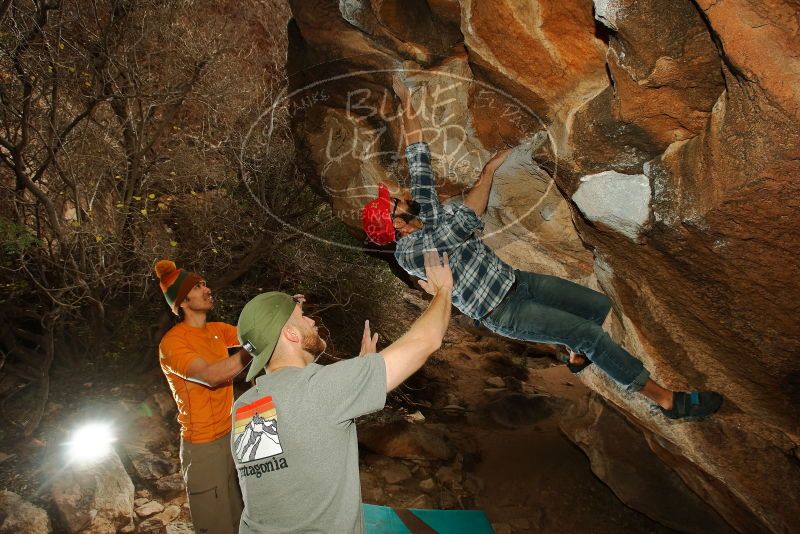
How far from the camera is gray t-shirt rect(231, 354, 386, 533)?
5.85ft

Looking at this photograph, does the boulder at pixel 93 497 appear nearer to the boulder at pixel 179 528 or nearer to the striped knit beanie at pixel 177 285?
the boulder at pixel 179 528

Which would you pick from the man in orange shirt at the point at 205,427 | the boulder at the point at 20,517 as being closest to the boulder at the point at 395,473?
the man in orange shirt at the point at 205,427

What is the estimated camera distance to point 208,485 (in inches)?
129

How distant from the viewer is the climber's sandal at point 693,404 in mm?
3240

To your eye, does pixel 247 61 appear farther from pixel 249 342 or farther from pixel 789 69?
pixel 789 69

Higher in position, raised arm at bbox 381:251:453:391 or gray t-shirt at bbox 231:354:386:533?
raised arm at bbox 381:251:453:391

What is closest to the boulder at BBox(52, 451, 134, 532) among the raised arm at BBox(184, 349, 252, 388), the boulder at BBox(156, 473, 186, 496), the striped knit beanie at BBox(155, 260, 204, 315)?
the boulder at BBox(156, 473, 186, 496)

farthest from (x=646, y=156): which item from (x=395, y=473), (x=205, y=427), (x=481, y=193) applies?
(x=395, y=473)

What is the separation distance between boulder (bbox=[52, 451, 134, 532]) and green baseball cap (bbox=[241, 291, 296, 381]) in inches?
150

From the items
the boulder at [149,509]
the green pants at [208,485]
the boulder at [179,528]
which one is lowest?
the boulder at [179,528]

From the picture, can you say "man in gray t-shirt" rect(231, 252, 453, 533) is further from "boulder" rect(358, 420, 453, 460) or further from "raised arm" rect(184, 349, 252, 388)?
"boulder" rect(358, 420, 453, 460)

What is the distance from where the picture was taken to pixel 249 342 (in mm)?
Result: 2062

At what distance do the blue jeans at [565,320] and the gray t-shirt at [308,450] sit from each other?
1.61 m

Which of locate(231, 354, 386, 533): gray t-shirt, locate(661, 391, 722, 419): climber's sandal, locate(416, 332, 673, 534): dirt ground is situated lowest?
locate(416, 332, 673, 534): dirt ground
